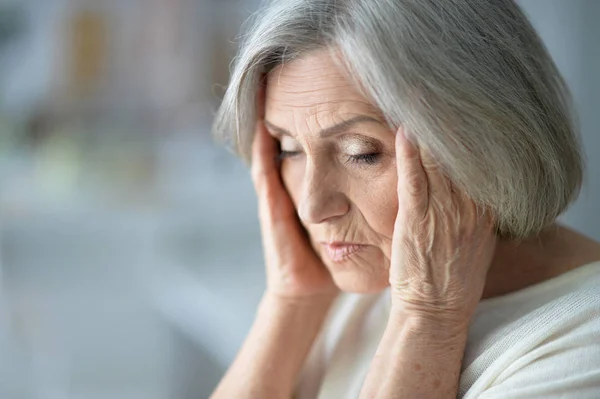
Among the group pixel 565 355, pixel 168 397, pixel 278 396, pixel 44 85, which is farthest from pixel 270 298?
pixel 44 85

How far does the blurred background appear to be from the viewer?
2.76 m

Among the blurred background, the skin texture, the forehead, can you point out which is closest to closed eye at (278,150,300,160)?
the skin texture

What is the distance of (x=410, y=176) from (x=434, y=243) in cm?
11

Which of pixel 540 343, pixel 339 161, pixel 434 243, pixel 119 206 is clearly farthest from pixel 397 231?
pixel 119 206

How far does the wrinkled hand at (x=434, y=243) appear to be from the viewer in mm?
1048

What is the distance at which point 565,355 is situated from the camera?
3.27ft

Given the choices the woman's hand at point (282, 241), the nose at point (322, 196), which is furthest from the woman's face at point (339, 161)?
the woman's hand at point (282, 241)

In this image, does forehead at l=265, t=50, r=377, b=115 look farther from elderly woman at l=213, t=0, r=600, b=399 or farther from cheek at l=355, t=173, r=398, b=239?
cheek at l=355, t=173, r=398, b=239

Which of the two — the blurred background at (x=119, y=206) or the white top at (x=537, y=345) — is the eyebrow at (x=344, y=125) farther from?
the blurred background at (x=119, y=206)

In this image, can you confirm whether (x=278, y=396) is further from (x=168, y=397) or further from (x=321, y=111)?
(x=168, y=397)

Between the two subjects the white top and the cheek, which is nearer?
the white top

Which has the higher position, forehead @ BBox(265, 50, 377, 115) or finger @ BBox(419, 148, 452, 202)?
forehead @ BBox(265, 50, 377, 115)

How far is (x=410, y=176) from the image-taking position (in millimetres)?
1043

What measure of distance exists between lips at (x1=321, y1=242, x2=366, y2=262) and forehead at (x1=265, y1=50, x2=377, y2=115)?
9.9 inches
